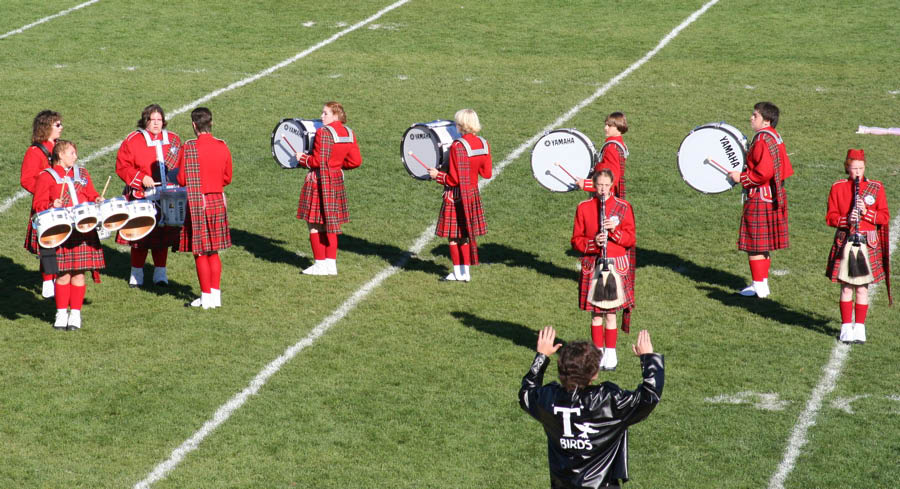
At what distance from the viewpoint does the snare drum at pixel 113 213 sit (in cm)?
972

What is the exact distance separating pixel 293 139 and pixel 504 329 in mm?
3346

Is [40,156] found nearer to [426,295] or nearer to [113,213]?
[113,213]

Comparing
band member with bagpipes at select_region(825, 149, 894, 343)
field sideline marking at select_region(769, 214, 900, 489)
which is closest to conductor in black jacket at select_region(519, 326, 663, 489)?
field sideline marking at select_region(769, 214, 900, 489)

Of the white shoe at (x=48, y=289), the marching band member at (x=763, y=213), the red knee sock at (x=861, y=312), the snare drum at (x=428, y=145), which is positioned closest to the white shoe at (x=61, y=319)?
the white shoe at (x=48, y=289)

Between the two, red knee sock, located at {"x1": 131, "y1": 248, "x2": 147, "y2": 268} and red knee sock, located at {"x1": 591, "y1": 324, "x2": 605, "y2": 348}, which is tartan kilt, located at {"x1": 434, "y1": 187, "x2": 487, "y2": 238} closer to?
red knee sock, located at {"x1": 591, "y1": 324, "x2": 605, "y2": 348}

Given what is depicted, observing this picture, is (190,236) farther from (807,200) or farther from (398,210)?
(807,200)

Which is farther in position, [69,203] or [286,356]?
[69,203]

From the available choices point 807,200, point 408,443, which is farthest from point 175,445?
point 807,200

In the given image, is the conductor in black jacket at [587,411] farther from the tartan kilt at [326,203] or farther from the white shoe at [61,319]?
the tartan kilt at [326,203]

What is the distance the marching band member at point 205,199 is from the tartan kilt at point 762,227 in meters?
5.34

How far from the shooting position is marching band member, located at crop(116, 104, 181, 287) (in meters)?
11.2

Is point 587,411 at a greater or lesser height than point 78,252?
lesser

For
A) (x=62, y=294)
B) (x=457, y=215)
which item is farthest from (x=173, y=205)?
(x=457, y=215)

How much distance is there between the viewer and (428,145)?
11844 millimetres
